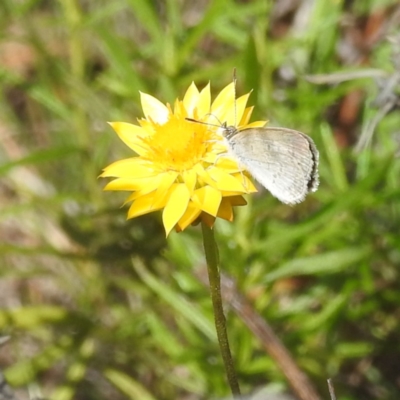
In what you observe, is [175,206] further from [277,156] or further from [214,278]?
[277,156]

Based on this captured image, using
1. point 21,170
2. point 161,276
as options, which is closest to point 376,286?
point 161,276

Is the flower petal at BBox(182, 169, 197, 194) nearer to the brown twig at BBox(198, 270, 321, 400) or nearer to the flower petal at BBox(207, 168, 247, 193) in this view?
the flower petal at BBox(207, 168, 247, 193)

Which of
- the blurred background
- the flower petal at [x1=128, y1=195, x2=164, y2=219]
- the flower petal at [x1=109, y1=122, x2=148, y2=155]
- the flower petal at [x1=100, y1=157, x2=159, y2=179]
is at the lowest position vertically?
the flower petal at [x1=128, y1=195, x2=164, y2=219]

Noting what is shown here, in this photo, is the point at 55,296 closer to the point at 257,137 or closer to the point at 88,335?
the point at 88,335

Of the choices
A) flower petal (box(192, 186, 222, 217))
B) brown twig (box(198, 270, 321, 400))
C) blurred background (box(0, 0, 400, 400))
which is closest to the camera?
flower petal (box(192, 186, 222, 217))

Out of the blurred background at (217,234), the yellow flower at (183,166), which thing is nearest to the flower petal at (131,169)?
the yellow flower at (183,166)

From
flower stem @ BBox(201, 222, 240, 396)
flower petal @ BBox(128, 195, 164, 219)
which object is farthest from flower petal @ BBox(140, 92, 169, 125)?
flower stem @ BBox(201, 222, 240, 396)
